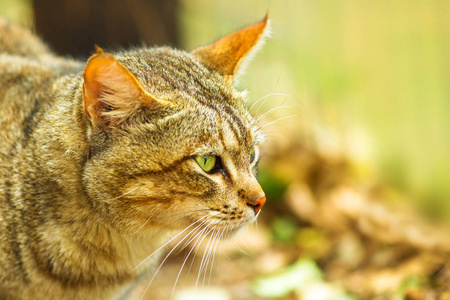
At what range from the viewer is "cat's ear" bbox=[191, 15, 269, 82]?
2531 millimetres

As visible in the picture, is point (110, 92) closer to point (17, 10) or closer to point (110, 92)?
point (110, 92)

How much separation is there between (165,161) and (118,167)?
209 millimetres

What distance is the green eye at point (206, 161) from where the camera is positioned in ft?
6.86

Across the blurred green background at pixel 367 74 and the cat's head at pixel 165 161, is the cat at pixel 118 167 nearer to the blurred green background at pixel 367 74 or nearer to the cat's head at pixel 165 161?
the cat's head at pixel 165 161

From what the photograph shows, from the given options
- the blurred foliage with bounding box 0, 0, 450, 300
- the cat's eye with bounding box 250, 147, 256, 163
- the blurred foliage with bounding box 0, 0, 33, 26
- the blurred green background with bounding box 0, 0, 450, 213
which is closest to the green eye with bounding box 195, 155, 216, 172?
the cat's eye with bounding box 250, 147, 256, 163

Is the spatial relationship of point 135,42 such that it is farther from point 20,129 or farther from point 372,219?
point 372,219

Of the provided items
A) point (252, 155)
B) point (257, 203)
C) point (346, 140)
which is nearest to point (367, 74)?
point (346, 140)

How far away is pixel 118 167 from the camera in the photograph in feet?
6.77

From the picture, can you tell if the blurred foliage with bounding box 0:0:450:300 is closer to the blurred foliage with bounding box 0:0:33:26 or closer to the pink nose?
the blurred foliage with bounding box 0:0:33:26

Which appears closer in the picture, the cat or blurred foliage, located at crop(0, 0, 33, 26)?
the cat

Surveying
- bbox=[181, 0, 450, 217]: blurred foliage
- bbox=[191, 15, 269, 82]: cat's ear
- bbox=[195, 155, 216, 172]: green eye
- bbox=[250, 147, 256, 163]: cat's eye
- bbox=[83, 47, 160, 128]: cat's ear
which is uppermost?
bbox=[181, 0, 450, 217]: blurred foliage

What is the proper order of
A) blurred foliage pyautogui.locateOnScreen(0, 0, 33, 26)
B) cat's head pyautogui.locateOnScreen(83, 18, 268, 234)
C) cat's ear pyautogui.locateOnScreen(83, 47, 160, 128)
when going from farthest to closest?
1. blurred foliage pyautogui.locateOnScreen(0, 0, 33, 26)
2. cat's head pyautogui.locateOnScreen(83, 18, 268, 234)
3. cat's ear pyautogui.locateOnScreen(83, 47, 160, 128)

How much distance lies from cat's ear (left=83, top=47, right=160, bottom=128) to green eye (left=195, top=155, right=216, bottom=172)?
1.02 feet

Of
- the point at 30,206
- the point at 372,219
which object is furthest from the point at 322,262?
the point at 30,206
